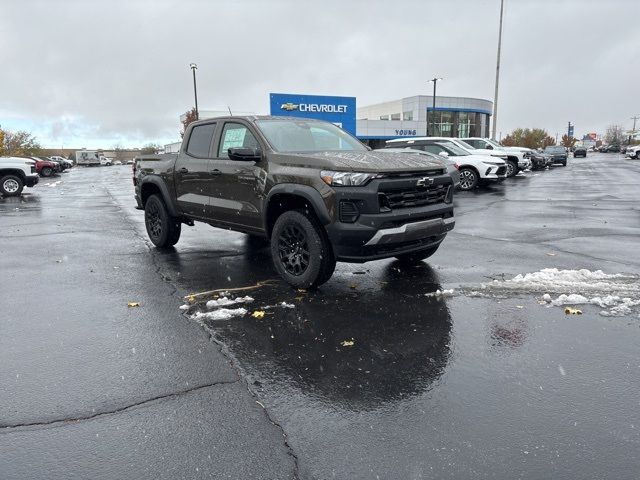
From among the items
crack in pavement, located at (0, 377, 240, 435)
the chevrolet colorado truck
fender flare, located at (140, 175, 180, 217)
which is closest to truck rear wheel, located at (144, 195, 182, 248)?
fender flare, located at (140, 175, 180, 217)

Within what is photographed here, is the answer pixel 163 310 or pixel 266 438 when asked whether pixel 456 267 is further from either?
pixel 266 438

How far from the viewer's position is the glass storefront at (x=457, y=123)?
72.2 metres

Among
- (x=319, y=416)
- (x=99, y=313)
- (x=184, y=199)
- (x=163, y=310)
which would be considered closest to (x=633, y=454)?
(x=319, y=416)

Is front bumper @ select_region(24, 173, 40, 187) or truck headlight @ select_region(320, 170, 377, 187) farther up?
truck headlight @ select_region(320, 170, 377, 187)

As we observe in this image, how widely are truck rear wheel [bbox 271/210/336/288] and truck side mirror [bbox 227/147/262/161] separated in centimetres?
79

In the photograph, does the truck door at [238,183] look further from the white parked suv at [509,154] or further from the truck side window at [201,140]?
the white parked suv at [509,154]

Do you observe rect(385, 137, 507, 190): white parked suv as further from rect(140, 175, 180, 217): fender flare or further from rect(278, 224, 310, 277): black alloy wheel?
rect(278, 224, 310, 277): black alloy wheel

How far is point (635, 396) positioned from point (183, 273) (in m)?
5.18

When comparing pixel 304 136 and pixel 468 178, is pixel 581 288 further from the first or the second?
pixel 468 178

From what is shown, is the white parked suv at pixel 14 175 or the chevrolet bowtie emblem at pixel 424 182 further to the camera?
the white parked suv at pixel 14 175

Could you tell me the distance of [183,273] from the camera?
6.68 m

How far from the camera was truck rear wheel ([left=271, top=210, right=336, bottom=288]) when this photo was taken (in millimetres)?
5371

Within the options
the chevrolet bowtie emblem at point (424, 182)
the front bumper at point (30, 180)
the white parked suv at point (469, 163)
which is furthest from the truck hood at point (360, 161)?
the front bumper at point (30, 180)

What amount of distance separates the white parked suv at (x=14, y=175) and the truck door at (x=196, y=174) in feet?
49.1
